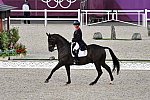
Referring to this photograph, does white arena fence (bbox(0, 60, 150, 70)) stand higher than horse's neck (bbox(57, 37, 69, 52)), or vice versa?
horse's neck (bbox(57, 37, 69, 52))

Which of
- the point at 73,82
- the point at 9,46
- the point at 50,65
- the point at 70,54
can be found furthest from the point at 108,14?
the point at 70,54

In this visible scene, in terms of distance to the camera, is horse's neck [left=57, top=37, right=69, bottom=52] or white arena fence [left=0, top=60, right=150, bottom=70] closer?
horse's neck [left=57, top=37, right=69, bottom=52]

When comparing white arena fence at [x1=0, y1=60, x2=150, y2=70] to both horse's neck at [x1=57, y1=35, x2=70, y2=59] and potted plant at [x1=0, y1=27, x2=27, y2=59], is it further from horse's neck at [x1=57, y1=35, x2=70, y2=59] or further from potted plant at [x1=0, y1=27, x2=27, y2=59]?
horse's neck at [x1=57, y1=35, x2=70, y2=59]

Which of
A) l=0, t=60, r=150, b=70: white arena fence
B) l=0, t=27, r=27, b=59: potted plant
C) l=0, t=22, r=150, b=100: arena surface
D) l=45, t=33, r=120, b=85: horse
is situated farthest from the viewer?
l=0, t=27, r=27, b=59: potted plant

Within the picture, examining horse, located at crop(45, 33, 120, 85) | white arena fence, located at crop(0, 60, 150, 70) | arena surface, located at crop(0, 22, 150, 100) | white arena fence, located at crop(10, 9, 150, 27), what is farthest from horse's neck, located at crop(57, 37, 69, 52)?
white arena fence, located at crop(10, 9, 150, 27)

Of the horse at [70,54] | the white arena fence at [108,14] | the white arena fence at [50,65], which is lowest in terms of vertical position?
the white arena fence at [50,65]

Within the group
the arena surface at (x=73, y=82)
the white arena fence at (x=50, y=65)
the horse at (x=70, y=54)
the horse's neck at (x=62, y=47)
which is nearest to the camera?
the arena surface at (x=73, y=82)

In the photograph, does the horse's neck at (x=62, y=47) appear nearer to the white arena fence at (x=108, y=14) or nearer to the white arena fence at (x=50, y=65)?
the white arena fence at (x=50, y=65)

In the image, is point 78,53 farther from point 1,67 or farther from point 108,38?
point 108,38

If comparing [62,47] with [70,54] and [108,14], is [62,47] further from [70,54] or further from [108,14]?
[108,14]

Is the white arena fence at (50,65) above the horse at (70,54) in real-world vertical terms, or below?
below

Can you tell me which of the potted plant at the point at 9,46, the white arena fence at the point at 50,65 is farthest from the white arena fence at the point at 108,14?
the white arena fence at the point at 50,65

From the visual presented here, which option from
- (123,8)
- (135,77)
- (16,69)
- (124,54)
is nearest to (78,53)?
(135,77)

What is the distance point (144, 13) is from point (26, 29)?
24.9 ft
